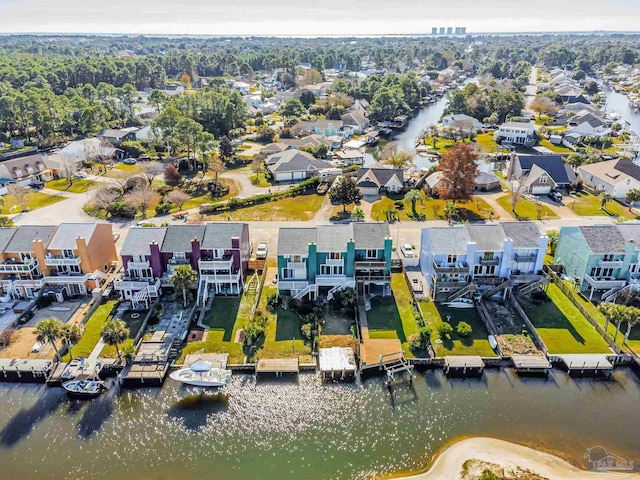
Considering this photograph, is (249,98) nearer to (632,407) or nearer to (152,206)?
(152,206)

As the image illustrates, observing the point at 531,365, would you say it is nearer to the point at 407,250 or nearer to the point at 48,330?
the point at 407,250

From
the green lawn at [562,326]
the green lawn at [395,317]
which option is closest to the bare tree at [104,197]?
the green lawn at [395,317]

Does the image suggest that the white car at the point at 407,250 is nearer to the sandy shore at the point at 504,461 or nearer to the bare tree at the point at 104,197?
the sandy shore at the point at 504,461

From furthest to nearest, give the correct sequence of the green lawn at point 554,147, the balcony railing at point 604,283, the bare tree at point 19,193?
the green lawn at point 554,147
the bare tree at point 19,193
the balcony railing at point 604,283

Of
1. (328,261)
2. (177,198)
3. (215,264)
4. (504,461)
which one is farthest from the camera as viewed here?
(177,198)

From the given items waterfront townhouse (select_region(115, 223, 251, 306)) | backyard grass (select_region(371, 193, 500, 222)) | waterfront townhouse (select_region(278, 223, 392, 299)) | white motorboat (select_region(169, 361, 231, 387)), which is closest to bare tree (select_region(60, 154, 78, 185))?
waterfront townhouse (select_region(115, 223, 251, 306))

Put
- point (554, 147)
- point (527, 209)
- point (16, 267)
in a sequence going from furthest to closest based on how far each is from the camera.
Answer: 1. point (554, 147)
2. point (527, 209)
3. point (16, 267)

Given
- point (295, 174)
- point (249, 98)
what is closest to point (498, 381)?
point (295, 174)

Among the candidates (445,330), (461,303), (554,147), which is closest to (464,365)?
(445,330)
